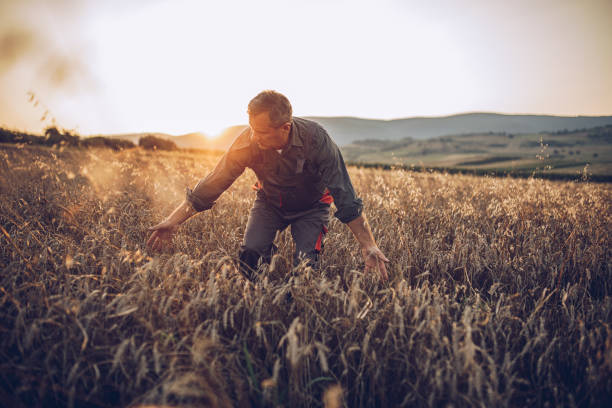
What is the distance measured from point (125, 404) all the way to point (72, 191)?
16.4 feet

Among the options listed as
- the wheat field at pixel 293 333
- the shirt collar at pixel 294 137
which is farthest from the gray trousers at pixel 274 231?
the shirt collar at pixel 294 137

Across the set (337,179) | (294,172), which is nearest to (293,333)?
(337,179)

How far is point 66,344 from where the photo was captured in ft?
5.52

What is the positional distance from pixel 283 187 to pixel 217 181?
2.32 ft

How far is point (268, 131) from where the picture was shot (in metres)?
2.61

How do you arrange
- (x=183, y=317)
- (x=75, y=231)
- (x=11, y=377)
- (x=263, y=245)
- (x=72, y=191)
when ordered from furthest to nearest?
→ (x=72, y=191) → (x=75, y=231) → (x=263, y=245) → (x=183, y=317) → (x=11, y=377)

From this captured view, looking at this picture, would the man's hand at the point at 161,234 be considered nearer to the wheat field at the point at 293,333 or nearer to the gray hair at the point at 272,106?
the wheat field at the point at 293,333

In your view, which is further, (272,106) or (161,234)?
(161,234)

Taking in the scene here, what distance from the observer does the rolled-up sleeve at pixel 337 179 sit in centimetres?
268

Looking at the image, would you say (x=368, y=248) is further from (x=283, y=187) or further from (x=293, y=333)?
(x=293, y=333)

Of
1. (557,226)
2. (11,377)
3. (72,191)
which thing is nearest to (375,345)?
(11,377)

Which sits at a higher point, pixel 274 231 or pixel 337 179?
pixel 337 179

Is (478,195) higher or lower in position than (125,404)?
higher

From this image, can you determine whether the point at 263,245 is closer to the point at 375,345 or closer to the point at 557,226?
the point at 375,345
